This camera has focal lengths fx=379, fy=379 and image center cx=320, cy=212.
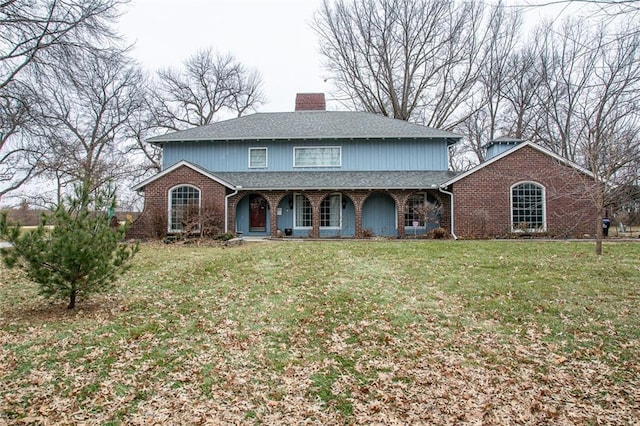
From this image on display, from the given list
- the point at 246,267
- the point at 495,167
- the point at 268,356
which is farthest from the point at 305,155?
the point at 268,356

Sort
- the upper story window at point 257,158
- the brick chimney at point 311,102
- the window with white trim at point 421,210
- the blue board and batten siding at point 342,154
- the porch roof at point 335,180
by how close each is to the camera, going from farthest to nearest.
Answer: the brick chimney at point 311,102, the upper story window at point 257,158, the blue board and batten siding at point 342,154, the window with white trim at point 421,210, the porch roof at point 335,180

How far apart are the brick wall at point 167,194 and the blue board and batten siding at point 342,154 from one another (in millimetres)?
2706

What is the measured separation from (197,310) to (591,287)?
7.19m

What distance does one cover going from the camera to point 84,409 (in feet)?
11.6

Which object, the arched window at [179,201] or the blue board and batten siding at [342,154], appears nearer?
the arched window at [179,201]

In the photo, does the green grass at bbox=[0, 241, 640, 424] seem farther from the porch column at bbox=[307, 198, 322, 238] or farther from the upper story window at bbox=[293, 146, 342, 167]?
the upper story window at bbox=[293, 146, 342, 167]

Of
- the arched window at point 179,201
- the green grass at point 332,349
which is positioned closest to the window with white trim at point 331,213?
the arched window at point 179,201

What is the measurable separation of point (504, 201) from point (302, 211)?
8.93 m

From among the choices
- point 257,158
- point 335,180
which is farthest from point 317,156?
point 257,158

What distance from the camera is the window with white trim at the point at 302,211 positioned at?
1838 cm

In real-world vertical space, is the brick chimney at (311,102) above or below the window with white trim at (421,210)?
above

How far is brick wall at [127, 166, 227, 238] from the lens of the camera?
1634cm

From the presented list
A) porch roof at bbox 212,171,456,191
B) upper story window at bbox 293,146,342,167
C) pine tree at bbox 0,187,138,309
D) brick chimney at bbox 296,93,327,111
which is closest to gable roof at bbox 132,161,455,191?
porch roof at bbox 212,171,456,191

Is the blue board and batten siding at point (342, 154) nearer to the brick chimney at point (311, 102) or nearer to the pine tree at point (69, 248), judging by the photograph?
the brick chimney at point (311, 102)
